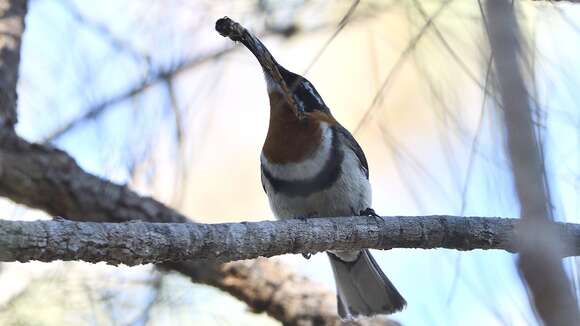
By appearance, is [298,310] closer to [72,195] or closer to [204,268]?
[204,268]

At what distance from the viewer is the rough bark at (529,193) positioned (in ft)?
2.69

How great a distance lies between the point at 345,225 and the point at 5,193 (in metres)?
1.35

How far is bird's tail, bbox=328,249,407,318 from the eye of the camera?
3.03 m

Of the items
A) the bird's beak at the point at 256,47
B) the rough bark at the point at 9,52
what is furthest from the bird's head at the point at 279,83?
the rough bark at the point at 9,52

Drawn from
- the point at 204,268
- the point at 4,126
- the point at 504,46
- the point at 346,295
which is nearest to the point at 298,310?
the point at 346,295

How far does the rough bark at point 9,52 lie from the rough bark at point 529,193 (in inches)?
92.6

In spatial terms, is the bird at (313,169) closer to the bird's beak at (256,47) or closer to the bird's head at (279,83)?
the bird's head at (279,83)

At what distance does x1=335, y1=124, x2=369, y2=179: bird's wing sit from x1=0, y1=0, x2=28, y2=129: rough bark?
126 cm

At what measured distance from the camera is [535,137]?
3.13 feet

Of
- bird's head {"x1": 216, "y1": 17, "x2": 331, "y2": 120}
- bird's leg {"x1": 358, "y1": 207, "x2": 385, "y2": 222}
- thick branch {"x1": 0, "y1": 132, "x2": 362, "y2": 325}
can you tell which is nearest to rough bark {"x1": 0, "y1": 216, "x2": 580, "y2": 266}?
bird's leg {"x1": 358, "y1": 207, "x2": 385, "y2": 222}

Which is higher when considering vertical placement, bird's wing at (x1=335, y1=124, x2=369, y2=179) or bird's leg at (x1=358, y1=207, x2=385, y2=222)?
bird's wing at (x1=335, y1=124, x2=369, y2=179)

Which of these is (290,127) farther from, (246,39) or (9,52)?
(9,52)

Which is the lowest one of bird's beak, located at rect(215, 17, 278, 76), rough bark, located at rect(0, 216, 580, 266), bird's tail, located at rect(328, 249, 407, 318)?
rough bark, located at rect(0, 216, 580, 266)

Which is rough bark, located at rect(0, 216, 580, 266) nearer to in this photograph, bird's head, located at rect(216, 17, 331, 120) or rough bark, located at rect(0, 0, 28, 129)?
bird's head, located at rect(216, 17, 331, 120)
